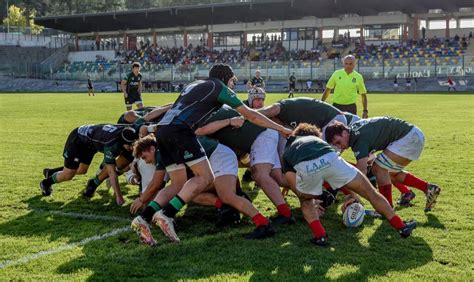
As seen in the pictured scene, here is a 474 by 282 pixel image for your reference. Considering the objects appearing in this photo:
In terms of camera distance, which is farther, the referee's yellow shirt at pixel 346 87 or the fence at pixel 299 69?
the fence at pixel 299 69

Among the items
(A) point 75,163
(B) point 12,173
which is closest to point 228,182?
(A) point 75,163

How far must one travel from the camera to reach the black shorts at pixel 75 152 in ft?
25.5

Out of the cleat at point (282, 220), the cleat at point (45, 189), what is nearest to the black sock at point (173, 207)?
the cleat at point (282, 220)

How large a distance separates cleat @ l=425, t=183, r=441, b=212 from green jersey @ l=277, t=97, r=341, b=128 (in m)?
1.53

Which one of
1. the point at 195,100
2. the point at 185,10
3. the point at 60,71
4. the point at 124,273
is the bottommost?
the point at 124,273

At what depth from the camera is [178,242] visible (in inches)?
215

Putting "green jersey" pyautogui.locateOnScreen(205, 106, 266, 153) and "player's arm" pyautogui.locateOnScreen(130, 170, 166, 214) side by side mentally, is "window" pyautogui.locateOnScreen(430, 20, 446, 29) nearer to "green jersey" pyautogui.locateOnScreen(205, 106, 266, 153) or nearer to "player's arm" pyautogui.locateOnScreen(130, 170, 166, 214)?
"green jersey" pyautogui.locateOnScreen(205, 106, 266, 153)

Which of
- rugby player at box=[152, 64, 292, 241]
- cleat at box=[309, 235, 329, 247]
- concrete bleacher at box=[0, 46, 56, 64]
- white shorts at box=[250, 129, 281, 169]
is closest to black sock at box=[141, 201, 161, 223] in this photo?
rugby player at box=[152, 64, 292, 241]

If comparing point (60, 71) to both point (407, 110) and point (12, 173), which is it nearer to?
point (407, 110)

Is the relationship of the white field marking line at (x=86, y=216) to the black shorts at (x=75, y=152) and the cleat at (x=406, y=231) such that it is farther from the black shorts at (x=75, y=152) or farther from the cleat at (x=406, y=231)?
the cleat at (x=406, y=231)

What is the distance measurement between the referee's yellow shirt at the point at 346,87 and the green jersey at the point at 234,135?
4700 mm

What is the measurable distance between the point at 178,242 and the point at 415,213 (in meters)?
3.01

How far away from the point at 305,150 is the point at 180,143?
1317 mm

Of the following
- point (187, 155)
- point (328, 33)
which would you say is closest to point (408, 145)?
point (187, 155)
